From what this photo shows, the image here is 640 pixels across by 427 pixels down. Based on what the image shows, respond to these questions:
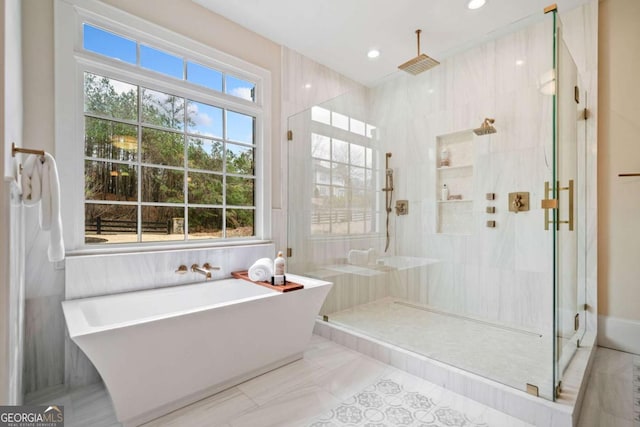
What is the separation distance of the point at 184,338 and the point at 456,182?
2.69 metres

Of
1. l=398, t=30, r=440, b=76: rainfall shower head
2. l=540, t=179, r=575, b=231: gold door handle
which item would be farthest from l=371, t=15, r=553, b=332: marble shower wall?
l=540, t=179, r=575, b=231: gold door handle

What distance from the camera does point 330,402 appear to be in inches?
73.6

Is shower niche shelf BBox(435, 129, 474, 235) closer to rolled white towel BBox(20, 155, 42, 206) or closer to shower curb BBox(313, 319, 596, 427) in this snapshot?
shower curb BBox(313, 319, 596, 427)

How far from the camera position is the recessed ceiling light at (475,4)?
8.21ft

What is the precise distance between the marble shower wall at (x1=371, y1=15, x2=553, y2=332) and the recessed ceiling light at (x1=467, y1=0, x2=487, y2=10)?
509mm

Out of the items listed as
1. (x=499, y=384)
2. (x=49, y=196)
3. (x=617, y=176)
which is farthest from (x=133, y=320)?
(x=617, y=176)

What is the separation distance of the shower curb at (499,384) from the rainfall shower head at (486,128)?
6.48ft

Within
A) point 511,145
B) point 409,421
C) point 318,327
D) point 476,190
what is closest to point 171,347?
point 409,421

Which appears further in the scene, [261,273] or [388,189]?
[388,189]

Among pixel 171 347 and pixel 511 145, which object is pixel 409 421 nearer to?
pixel 171 347

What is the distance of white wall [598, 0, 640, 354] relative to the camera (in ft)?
8.20

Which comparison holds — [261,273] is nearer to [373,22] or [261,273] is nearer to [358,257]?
[358,257]

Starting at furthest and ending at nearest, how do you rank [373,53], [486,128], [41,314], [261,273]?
[373,53] < [486,128] < [261,273] < [41,314]

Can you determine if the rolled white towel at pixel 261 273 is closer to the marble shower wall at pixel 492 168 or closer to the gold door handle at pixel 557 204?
the marble shower wall at pixel 492 168
